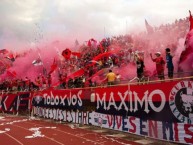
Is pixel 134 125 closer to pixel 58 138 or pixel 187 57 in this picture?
pixel 58 138

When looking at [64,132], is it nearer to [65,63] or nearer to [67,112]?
[67,112]

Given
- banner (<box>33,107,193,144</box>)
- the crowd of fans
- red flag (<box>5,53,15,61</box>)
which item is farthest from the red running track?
red flag (<box>5,53,15,61</box>)

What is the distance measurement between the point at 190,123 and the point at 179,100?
924 millimetres

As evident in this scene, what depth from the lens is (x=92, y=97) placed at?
1778 centimetres

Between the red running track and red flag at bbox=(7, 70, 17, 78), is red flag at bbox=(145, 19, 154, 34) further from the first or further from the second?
red flag at bbox=(7, 70, 17, 78)

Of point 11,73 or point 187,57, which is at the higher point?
point 11,73

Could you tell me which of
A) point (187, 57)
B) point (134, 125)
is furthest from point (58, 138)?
point (187, 57)

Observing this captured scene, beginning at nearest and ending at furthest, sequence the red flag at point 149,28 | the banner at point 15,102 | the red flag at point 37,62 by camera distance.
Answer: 1. the red flag at point 149,28
2. the banner at point 15,102
3. the red flag at point 37,62

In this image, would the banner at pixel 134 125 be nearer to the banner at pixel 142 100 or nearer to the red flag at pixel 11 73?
the banner at pixel 142 100

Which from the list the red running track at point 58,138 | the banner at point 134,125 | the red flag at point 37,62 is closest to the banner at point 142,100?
the banner at point 134,125

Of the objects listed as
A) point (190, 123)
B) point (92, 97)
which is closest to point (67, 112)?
point (92, 97)

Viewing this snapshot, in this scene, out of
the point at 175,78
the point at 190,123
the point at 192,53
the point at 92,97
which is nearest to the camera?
the point at 190,123

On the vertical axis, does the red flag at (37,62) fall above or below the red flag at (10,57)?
below

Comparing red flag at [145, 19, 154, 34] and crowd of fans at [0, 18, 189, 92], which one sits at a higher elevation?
red flag at [145, 19, 154, 34]
